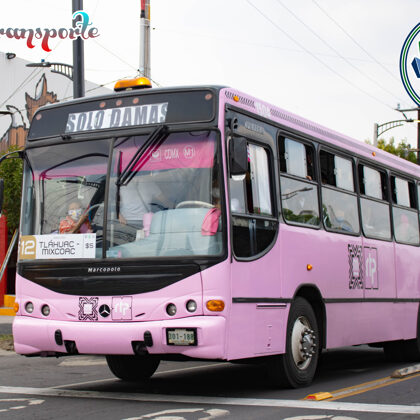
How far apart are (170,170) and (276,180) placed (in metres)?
1.49

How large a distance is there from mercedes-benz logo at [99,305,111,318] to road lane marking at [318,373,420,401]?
2372 mm

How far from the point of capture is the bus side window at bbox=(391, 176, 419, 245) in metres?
13.0

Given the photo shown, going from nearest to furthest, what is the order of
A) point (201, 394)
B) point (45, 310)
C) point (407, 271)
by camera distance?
point (45, 310)
point (201, 394)
point (407, 271)

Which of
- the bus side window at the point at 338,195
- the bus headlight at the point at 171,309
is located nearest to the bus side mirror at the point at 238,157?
the bus headlight at the point at 171,309

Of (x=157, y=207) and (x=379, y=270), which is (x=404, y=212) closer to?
(x=379, y=270)

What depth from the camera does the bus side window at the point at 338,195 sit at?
417 inches

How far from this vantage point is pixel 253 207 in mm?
8695

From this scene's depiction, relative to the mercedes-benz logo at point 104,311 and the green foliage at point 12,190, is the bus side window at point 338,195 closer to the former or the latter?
the mercedes-benz logo at point 104,311

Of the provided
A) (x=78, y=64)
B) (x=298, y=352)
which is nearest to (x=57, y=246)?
(x=298, y=352)

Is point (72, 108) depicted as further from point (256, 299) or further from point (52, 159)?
point (256, 299)

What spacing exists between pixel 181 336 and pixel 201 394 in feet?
4.38

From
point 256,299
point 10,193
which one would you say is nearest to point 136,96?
point 256,299

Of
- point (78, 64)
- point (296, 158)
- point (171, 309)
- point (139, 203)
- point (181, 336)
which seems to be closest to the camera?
point (181, 336)

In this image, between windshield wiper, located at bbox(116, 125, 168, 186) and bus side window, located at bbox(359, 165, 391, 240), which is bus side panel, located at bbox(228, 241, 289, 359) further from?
bus side window, located at bbox(359, 165, 391, 240)
